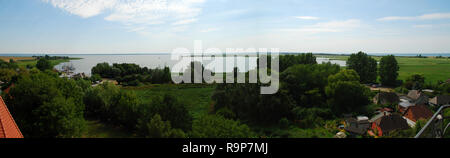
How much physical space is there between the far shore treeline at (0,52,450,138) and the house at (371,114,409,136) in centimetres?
142

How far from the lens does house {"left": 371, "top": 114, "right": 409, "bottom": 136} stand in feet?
46.2

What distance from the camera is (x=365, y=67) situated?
1384 inches

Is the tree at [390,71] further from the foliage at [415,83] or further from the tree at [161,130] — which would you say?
the tree at [161,130]

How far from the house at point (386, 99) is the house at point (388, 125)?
7.40 meters

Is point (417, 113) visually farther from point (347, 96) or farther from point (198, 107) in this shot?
point (198, 107)

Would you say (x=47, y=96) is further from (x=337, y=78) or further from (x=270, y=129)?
(x=337, y=78)

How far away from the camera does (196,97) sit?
1070 inches

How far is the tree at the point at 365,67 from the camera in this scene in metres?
35.1

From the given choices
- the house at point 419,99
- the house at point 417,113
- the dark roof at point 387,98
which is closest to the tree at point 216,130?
the house at point 417,113

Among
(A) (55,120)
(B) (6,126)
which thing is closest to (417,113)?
(B) (6,126)

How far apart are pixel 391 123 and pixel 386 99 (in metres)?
9.02

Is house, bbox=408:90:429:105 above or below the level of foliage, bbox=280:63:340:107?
below

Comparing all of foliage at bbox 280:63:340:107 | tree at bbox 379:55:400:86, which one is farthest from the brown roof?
tree at bbox 379:55:400:86

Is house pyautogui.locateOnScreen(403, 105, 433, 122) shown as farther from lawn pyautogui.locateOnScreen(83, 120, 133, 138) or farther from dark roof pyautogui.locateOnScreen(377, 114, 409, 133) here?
lawn pyautogui.locateOnScreen(83, 120, 133, 138)
